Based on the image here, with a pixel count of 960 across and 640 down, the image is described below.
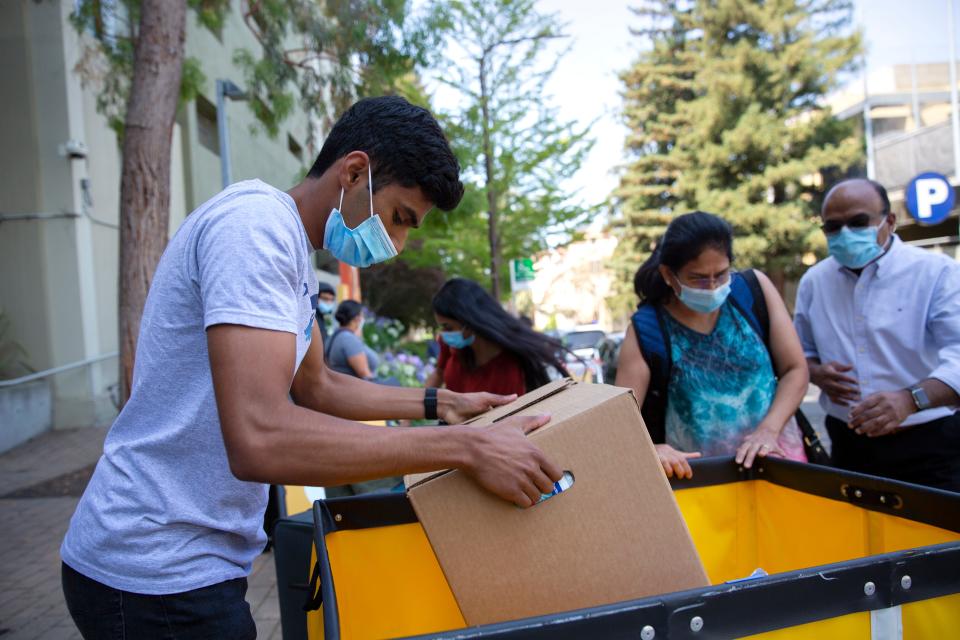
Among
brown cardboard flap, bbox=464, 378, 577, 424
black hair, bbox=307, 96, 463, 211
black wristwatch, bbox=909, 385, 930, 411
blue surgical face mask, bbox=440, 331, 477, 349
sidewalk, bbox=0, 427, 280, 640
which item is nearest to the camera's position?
black hair, bbox=307, 96, 463, 211

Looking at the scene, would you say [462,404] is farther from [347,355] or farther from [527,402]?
[347,355]

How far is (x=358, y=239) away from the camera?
1.51 metres

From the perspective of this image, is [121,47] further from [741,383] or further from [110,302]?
[741,383]

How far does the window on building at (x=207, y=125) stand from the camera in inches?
528

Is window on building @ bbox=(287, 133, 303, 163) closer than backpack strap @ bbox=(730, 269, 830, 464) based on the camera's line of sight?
No

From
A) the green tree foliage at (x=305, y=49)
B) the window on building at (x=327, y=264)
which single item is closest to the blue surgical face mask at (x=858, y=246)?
the green tree foliage at (x=305, y=49)

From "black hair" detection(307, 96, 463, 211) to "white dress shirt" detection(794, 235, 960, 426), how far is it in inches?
74.0

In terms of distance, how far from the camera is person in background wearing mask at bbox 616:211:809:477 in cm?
237

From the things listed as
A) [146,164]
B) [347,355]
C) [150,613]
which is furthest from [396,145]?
[146,164]

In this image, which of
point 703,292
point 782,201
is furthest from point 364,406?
point 782,201

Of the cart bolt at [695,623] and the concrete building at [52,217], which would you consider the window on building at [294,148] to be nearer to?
the concrete building at [52,217]

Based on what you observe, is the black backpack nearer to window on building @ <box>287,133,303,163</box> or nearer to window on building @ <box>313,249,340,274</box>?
window on building @ <box>287,133,303,163</box>

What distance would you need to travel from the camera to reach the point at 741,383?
2.38 m

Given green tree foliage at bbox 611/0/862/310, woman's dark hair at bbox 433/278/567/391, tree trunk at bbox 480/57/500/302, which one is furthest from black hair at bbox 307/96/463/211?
green tree foliage at bbox 611/0/862/310
